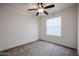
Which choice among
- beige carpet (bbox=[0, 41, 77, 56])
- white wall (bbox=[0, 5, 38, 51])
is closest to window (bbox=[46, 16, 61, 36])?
beige carpet (bbox=[0, 41, 77, 56])

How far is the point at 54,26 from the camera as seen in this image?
1.41 meters

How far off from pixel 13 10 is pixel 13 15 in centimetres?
9

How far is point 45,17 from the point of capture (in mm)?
1445

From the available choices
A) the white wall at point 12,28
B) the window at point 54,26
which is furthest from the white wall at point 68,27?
the white wall at point 12,28

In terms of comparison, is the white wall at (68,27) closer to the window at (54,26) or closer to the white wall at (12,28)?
the window at (54,26)

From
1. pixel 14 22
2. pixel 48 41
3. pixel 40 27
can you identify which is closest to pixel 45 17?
pixel 40 27

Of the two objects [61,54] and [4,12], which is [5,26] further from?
[61,54]

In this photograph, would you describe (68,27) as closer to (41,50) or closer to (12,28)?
(41,50)

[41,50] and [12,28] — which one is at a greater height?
[12,28]

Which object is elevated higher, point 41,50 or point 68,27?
point 68,27

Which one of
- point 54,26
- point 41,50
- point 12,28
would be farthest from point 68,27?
point 12,28

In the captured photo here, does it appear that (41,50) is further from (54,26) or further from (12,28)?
(12,28)

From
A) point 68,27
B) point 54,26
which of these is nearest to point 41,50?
point 54,26

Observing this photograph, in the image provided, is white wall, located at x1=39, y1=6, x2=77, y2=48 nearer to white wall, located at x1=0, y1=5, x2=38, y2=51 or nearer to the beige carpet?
the beige carpet
